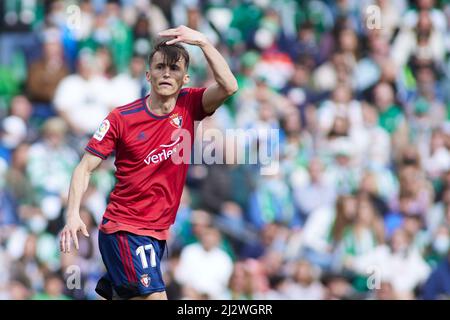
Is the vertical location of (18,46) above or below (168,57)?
above

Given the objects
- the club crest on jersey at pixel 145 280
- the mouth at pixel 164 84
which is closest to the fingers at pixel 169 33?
the mouth at pixel 164 84

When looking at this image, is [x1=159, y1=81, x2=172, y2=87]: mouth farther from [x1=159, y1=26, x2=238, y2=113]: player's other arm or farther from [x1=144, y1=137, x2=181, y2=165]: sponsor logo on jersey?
[x1=144, y1=137, x2=181, y2=165]: sponsor logo on jersey

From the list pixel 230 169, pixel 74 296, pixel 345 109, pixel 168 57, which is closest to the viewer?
pixel 168 57

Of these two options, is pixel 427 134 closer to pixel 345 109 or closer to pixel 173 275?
pixel 345 109

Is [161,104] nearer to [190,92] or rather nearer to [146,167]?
[190,92]

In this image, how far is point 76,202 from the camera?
265 inches

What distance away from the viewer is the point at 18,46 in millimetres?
12945

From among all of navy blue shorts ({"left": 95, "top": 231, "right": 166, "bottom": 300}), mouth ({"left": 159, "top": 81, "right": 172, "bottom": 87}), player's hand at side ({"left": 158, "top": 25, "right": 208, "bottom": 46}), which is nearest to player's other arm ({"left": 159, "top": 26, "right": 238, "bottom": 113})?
player's hand at side ({"left": 158, "top": 25, "right": 208, "bottom": 46})

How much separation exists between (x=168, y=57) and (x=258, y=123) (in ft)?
18.6

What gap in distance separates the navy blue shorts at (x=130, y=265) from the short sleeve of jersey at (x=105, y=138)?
58 cm

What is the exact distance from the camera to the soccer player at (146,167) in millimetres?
6918

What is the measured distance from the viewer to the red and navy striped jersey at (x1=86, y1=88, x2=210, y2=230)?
6.95 metres

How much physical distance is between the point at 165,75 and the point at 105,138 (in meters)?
0.59
